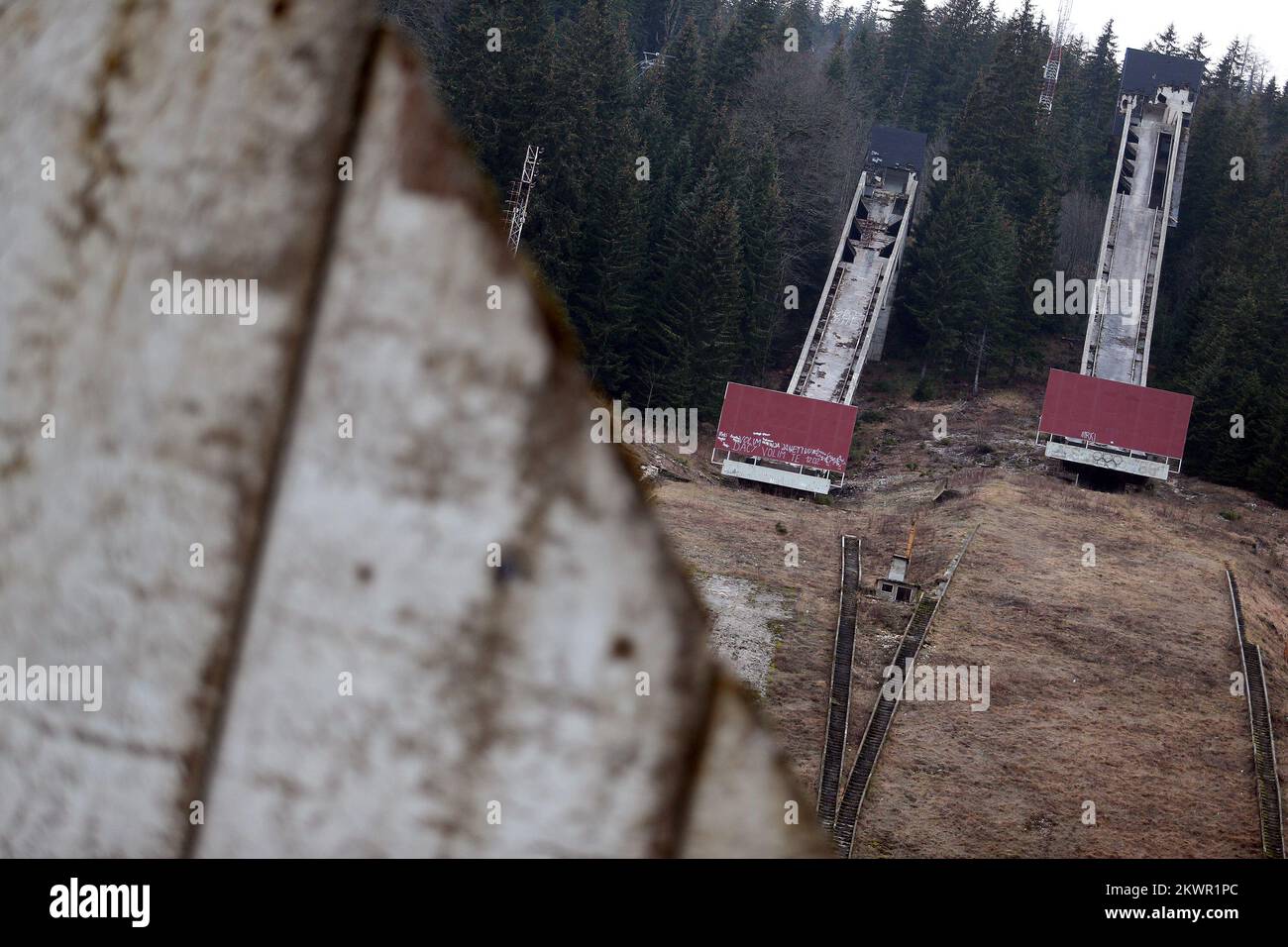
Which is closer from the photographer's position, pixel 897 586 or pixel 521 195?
pixel 897 586

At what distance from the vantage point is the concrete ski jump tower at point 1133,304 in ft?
105

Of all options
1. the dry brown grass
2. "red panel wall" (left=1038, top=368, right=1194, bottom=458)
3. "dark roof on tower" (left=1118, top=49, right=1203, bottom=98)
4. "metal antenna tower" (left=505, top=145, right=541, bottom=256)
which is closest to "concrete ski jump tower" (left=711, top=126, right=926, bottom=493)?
the dry brown grass

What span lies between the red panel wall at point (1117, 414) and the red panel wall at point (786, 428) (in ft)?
23.2

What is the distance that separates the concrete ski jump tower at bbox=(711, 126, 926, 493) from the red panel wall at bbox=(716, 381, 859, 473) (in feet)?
0.10

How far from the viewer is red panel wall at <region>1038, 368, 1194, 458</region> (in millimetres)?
31812

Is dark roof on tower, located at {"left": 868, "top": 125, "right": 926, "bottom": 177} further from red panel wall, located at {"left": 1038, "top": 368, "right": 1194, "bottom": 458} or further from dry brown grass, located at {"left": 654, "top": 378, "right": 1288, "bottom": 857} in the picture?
dry brown grass, located at {"left": 654, "top": 378, "right": 1288, "bottom": 857}

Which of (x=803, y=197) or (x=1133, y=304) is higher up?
(x=803, y=197)

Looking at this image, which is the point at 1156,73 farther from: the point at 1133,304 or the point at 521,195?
the point at 521,195

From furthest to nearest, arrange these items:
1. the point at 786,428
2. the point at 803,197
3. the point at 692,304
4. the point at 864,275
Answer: the point at 803,197 < the point at 864,275 < the point at 692,304 < the point at 786,428

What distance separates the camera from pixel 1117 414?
3250cm

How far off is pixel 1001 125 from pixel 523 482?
53947 millimetres

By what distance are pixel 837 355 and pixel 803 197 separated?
11809 mm

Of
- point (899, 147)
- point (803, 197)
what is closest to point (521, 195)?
point (803, 197)
